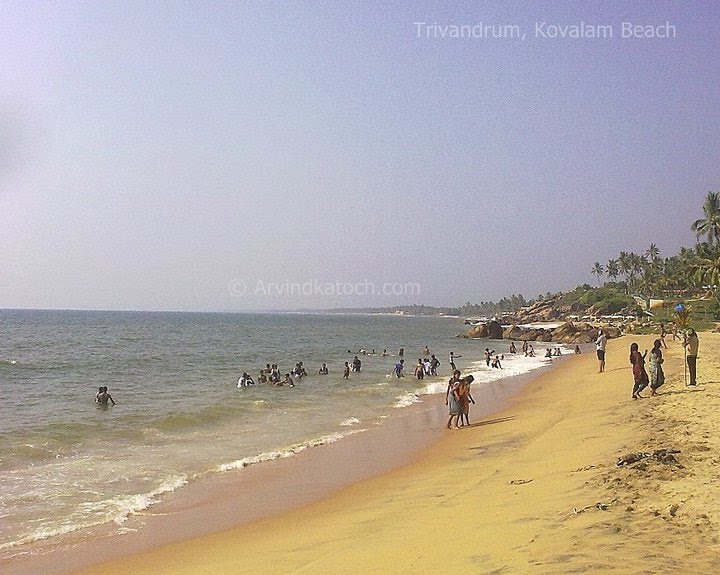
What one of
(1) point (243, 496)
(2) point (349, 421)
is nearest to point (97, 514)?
(1) point (243, 496)

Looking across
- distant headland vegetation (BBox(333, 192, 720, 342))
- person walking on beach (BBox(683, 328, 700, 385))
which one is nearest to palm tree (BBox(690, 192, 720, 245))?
distant headland vegetation (BBox(333, 192, 720, 342))

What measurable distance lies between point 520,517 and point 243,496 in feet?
19.9

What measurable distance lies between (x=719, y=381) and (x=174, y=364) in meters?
36.3

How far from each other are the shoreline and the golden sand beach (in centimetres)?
41

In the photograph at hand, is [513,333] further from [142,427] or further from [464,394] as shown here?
[142,427]

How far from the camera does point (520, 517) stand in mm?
7023

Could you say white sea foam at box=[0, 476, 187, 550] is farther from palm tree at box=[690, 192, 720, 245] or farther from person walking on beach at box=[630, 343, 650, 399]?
palm tree at box=[690, 192, 720, 245]

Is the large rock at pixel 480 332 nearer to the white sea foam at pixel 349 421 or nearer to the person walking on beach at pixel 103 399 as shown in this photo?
the white sea foam at pixel 349 421

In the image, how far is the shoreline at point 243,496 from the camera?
27.1 feet

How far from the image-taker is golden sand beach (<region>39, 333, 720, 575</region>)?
550 centimetres

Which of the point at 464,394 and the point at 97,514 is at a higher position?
the point at 464,394

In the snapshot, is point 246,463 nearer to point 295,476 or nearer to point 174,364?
point 295,476

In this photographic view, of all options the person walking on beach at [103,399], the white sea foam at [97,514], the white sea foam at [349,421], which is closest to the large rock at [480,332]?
the white sea foam at [349,421]

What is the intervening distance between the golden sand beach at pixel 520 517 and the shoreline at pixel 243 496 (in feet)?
1.34
